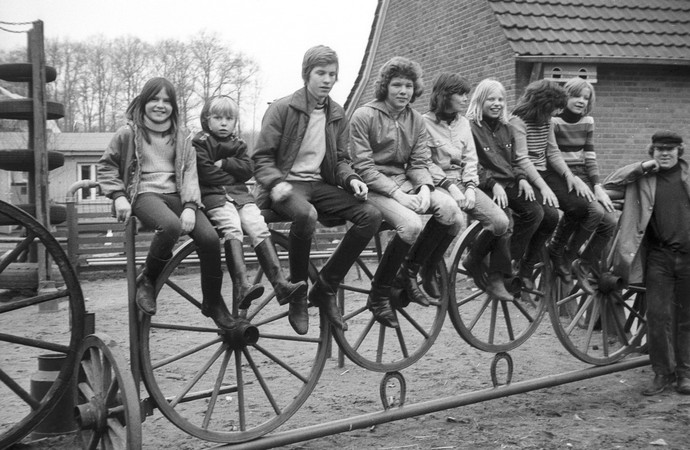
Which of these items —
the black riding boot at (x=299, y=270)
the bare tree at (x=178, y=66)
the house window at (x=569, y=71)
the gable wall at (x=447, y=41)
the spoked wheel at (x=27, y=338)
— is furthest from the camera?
the bare tree at (x=178, y=66)

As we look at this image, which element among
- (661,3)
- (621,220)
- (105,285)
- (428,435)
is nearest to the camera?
(428,435)

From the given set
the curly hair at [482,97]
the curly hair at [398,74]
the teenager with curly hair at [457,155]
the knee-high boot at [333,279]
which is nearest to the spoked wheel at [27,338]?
the knee-high boot at [333,279]

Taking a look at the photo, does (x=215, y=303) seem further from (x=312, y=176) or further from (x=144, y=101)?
(x=144, y=101)

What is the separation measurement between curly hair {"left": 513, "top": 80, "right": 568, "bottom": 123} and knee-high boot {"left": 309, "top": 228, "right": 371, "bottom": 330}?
5.54 feet

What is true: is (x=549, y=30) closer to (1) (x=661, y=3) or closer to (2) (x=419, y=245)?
(1) (x=661, y=3)

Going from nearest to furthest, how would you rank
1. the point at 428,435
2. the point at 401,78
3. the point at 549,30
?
the point at 401,78
the point at 428,435
the point at 549,30

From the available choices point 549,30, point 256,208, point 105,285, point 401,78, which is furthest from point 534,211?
point 105,285

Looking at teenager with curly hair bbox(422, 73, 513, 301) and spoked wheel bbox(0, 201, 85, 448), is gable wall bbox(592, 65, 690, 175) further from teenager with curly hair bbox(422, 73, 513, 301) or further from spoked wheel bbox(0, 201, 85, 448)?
spoked wheel bbox(0, 201, 85, 448)

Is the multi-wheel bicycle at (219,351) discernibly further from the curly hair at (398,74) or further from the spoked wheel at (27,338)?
the curly hair at (398,74)

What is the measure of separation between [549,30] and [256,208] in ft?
27.3

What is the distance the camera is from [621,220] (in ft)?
18.7

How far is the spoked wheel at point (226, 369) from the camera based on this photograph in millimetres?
3986

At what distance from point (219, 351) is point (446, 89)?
6.94ft

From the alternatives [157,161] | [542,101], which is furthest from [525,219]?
[157,161]
